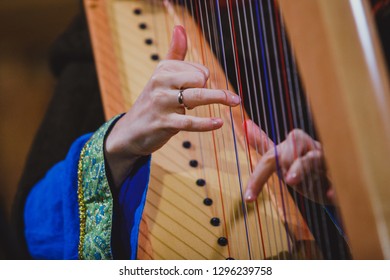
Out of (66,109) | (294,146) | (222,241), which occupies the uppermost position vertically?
(66,109)

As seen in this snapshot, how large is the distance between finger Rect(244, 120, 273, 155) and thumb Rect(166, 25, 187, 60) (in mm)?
160

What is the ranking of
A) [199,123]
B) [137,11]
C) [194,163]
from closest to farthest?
1. [199,123]
2. [194,163]
3. [137,11]

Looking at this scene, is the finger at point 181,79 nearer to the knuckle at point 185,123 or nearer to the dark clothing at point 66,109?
the knuckle at point 185,123

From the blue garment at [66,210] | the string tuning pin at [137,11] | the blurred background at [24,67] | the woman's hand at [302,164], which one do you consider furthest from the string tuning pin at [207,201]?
the blurred background at [24,67]

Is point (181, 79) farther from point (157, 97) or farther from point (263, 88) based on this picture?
point (263, 88)

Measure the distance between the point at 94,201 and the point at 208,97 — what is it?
303mm

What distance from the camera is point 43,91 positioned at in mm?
2027

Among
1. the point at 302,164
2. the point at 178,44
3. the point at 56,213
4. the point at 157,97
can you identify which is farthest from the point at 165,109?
the point at 56,213

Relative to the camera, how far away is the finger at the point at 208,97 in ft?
2.47

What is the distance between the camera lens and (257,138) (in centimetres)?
81

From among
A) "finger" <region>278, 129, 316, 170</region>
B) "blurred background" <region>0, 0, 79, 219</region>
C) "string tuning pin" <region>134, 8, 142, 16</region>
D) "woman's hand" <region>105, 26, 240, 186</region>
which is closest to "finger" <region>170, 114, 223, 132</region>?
"woman's hand" <region>105, 26, 240, 186</region>

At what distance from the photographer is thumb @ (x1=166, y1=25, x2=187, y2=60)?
2.87ft

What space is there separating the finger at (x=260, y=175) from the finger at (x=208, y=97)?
8cm
